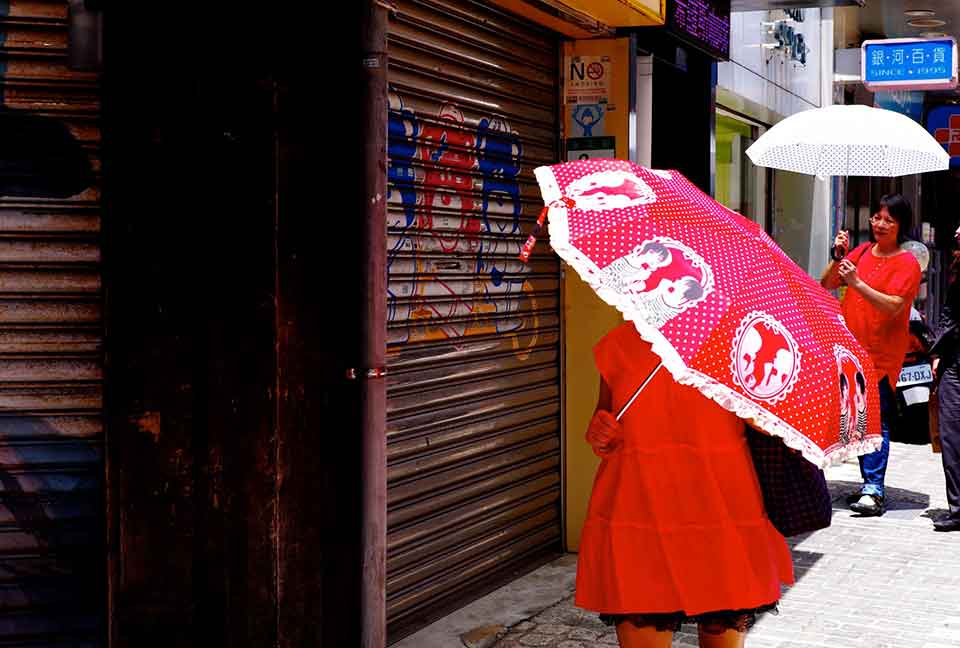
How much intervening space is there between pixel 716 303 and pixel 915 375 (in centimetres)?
677

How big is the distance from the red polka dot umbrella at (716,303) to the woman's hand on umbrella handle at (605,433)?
671 millimetres

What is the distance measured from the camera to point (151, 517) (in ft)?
14.9

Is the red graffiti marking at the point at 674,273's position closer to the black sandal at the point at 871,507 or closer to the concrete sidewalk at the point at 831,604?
the concrete sidewalk at the point at 831,604

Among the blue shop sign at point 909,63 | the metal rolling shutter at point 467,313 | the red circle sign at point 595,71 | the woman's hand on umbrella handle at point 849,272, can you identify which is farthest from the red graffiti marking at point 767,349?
the blue shop sign at point 909,63

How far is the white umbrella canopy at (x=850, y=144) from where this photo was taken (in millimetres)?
8523

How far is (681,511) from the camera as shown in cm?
401

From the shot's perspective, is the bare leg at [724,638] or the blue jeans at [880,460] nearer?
the bare leg at [724,638]

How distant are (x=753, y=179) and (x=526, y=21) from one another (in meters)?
6.39

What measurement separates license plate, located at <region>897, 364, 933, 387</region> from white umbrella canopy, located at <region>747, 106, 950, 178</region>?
1.46m

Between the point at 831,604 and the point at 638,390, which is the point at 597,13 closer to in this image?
the point at 831,604

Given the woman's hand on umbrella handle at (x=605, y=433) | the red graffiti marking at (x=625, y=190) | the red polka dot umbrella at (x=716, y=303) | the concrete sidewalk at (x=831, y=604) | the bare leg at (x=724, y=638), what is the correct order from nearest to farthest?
the red polka dot umbrella at (x=716, y=303) → the red graffiti marking at (x=625, y=190) → the woman's hand on umbrella handle at (x=605, y=433) → the bare leg at (x=724, y=638) → the concrete sidewalk at (x=831, y=604)

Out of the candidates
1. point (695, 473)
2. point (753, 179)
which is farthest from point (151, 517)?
point (753, 179)

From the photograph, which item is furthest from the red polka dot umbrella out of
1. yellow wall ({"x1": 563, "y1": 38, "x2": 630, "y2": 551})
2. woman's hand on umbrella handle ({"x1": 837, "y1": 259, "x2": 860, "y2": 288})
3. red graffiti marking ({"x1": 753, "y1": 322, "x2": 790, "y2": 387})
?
woman's hand on umbrella handle ({"x1": 837, "y1": 259, "x2": 860, "y2": 288})

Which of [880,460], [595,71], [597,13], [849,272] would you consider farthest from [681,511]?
[880,460]
